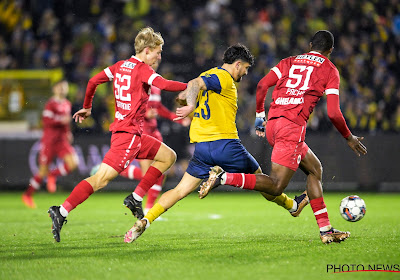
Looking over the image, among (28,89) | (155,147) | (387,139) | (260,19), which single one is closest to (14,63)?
(28,89)

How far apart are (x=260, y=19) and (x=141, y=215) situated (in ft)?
41.3

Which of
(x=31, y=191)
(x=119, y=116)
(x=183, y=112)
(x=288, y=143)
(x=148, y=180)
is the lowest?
(x=31, y=191)

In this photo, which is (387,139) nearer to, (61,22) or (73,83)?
(73,83)

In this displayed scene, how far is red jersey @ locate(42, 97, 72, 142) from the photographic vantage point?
12.9 metres

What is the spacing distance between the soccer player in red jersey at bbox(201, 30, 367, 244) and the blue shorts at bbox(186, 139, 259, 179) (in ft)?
0.92

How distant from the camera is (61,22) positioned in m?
19.1

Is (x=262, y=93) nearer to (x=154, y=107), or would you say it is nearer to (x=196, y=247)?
(x=196, y=247)

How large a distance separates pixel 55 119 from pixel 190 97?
763 cm

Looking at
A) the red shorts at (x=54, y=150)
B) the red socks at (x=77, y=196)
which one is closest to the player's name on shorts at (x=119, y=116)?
the red socks at (x=77, y=196)

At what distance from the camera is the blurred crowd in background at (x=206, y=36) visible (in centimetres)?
1725

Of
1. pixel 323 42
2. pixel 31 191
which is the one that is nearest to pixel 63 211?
pixel 323 42

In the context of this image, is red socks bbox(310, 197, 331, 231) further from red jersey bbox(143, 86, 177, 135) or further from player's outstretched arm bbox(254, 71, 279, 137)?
red jersey bbox(143, 86, 177, 135)

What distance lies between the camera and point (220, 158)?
21.6 ft

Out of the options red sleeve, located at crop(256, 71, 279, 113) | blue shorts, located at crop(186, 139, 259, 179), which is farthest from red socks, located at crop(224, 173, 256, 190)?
red sleeve, located at crop(256, 71, 279, 113)
